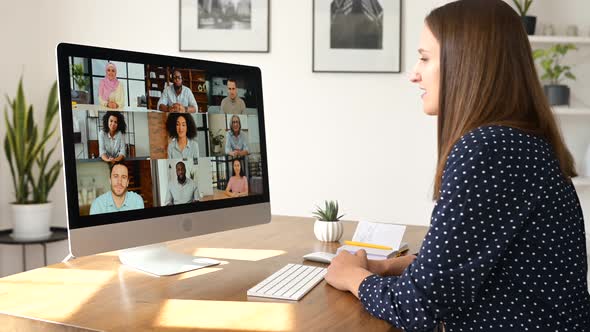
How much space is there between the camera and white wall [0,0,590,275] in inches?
144

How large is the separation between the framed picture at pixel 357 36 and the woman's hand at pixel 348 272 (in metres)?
2.14

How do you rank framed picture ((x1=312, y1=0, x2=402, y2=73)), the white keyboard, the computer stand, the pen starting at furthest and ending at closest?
framed picture ((x1=312, y1=0, x2=402, y2=73))
the pen
the computer stand
the white keyboard

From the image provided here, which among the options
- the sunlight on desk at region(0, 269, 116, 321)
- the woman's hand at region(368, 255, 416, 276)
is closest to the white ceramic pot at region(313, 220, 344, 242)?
the woman's hand at region(368, 255, 416, 276)

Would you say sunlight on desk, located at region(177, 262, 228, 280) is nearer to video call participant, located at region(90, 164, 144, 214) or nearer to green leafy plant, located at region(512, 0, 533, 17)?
video call participant, located at region(90, 164, 144, 214)

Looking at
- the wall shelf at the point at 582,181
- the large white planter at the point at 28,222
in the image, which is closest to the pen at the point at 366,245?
the wall shelf at the point at 582,181

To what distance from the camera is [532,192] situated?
1.25m

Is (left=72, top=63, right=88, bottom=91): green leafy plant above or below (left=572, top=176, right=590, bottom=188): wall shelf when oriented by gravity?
above

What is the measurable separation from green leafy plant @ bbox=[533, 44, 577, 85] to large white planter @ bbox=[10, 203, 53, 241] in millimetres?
2549

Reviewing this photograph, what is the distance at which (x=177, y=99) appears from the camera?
5.72 feet

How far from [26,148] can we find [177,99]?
2.16 meters

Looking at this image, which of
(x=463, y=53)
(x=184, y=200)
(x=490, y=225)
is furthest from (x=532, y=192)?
(x=184, y=200)

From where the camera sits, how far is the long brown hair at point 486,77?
1327 mm

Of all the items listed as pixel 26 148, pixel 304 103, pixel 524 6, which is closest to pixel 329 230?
pixel 304 103

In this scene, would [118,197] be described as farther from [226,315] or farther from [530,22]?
[530,22]
